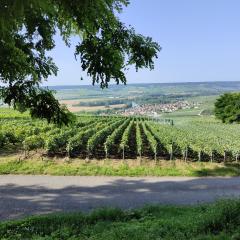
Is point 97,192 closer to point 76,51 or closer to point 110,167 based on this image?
point 110,167

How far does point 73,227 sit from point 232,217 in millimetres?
4378

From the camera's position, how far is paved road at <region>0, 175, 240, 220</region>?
18.5 meters

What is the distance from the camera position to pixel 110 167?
88.2ft

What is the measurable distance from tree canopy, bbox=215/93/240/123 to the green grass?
76704 millimetres

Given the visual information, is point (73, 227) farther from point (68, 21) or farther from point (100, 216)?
point (68, 21)

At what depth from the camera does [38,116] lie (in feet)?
27.3

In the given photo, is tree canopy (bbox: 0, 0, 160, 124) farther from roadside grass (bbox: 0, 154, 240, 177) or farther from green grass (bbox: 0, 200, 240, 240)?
roadside grass (bbox: 0, 154, 240, 177)

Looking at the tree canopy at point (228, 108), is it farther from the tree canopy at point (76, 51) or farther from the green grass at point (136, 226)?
the tree canopy at point (76, 51)

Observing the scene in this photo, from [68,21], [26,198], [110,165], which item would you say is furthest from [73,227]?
[110,165]

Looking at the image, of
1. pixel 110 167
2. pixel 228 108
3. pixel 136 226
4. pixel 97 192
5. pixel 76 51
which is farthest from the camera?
pixel 228 108

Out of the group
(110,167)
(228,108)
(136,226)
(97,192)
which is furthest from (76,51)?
(228,108)

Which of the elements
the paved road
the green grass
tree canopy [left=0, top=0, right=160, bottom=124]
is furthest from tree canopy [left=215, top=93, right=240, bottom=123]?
tree canopy [left=0, top=0, right=160, bottom=124]

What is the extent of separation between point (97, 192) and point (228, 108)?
243ft

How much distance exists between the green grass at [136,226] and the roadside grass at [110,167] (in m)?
11.3
